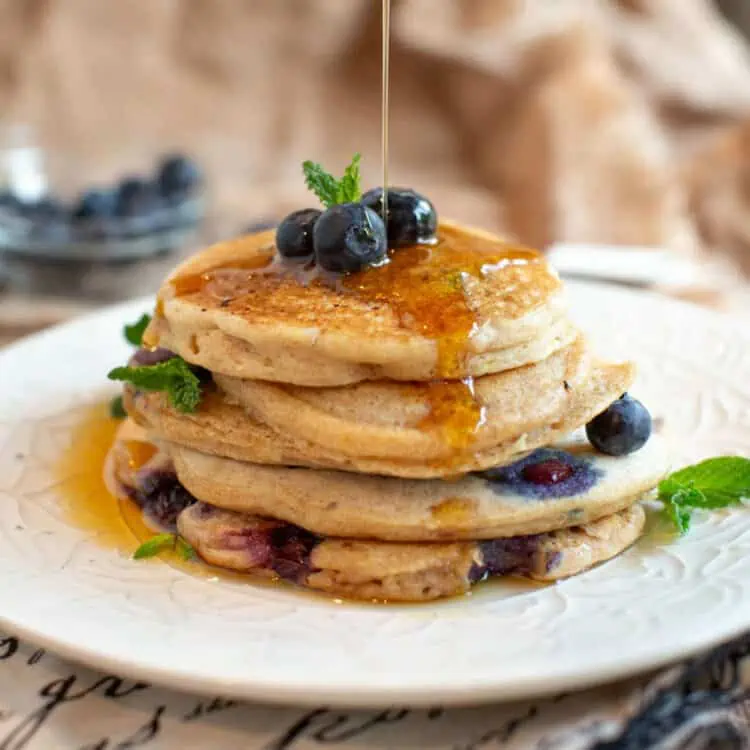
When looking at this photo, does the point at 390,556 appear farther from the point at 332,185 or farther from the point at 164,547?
the point at 332,185

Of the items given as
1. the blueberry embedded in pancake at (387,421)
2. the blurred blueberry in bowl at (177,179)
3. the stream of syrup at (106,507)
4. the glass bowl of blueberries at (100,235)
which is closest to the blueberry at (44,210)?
the glass bowl of blueberries at (100,235)

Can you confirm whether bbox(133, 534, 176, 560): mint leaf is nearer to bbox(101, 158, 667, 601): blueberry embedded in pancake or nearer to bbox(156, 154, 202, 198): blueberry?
bbox(101, 158, 667, 601): blueberry embedded in pancake

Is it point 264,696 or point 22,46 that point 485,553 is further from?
point 22,46

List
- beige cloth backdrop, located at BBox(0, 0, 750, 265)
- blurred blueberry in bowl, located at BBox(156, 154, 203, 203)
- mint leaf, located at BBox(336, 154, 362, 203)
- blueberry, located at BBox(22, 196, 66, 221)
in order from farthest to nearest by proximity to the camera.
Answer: beige cloth backdrop, located at BBox(0, 0, 750, 265)
blurred blueberry in bowl, located at BBox(156, 154, 203, 203)
blueberry, located at BBox(22, 196, 66, 221)
mint leaf, located at BBox(336, 154, 362, 203)

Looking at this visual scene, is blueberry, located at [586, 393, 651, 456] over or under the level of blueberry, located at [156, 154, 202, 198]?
over

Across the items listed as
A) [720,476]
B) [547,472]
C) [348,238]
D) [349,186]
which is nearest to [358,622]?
[547,472]

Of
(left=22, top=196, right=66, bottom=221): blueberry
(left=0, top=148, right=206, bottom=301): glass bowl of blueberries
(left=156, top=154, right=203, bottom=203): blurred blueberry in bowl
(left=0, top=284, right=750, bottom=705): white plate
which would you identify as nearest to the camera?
(left=0, top=284, right=750, bottom=705): white plate

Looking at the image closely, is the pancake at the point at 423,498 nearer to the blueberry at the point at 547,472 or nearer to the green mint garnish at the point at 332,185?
the blueberry at the point at 547,472

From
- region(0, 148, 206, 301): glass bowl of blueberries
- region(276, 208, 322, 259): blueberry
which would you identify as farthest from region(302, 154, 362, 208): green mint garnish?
region(0, 148, 206, 301): glass bowl of blueberries

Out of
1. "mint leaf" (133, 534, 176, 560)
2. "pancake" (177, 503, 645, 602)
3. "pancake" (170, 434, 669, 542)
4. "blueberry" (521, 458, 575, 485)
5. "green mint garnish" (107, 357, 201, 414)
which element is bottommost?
"mint leaf" (133, 534, 176, 560)
